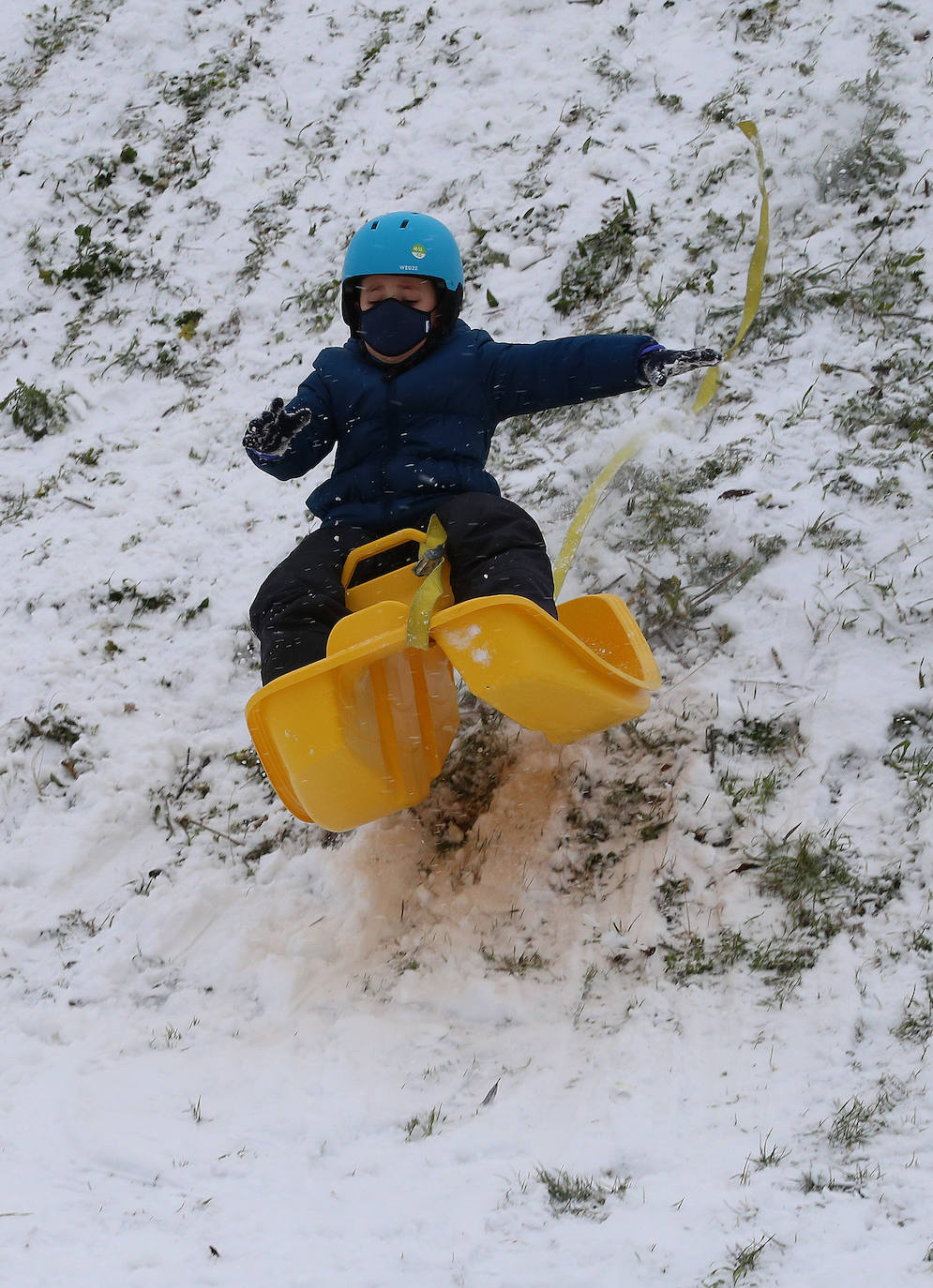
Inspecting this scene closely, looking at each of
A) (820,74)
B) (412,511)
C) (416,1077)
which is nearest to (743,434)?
(412,511)

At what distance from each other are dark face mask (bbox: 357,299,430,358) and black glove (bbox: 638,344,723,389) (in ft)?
2.23

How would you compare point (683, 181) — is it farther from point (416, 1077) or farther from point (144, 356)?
point (416, 1077)

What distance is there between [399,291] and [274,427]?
589 mm

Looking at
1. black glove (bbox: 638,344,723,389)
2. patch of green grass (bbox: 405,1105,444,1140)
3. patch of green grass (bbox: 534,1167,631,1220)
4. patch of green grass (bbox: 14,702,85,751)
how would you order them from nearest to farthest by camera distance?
patch of green grass (bbox: 534,1167,631,1220) < patch of green grass (bbox: 405,1105,444,1140) < black glove (bbox: 638,344,723,389) < patch of green grass (bbox: 14,702,85,751)

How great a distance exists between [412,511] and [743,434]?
148cm

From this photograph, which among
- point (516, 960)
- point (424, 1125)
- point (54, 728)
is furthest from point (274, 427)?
point (424, 1125)

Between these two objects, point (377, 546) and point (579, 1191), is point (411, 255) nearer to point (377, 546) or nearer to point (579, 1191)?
point (377, 546)

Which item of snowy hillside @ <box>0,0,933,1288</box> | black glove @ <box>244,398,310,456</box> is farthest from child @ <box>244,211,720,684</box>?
snowy hillside @ <box>0,0,933,1288</box>

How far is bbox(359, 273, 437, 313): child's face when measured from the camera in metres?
3.32

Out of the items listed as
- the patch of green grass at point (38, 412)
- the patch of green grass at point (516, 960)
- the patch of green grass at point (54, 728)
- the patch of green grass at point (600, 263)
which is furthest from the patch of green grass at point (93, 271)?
the patch of green grass at point (516, 960)

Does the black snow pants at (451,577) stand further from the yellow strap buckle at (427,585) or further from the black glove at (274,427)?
the black glove at (274,427)

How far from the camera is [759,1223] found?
76.9 inches

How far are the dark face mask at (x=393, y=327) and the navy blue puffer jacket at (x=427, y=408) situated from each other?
7cm

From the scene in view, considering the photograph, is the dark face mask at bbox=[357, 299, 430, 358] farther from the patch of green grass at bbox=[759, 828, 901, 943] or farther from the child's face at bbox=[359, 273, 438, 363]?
the patch of green grass at bbox=[759, 828, 901, 943]
